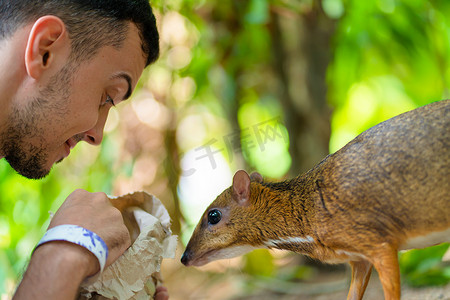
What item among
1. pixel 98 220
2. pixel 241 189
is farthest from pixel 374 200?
pixel 98 220

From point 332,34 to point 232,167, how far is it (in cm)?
140

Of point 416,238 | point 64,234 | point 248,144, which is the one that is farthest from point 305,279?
point 64,234

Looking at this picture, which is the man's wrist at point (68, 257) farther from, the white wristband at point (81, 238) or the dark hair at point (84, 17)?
the dark hair at point (84, 17)

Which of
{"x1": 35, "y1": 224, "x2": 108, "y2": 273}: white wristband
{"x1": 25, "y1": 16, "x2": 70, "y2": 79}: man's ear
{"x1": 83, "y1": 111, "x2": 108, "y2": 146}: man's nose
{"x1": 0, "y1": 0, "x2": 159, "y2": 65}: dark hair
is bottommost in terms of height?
{"x1": 35, "y1": 224, "x2": 108, "y2": 273}: white wristband

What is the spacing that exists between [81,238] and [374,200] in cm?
88

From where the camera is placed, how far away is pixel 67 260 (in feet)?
4.29

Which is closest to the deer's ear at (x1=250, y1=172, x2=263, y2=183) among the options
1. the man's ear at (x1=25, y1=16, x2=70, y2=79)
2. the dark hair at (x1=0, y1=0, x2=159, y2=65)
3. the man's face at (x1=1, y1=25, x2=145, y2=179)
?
the man's face at (x1=1, y1=25, x2=145, y2=179)

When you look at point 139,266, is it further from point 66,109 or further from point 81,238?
point 66,109

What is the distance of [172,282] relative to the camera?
14.7 feet

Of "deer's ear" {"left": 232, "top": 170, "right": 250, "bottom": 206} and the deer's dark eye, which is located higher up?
"deer's ear" {"left": 232, "top": 170, "right": 250, "bottom": 206}

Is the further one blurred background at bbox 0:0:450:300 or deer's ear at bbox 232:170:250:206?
blurred background at bbox 0:0:450:300

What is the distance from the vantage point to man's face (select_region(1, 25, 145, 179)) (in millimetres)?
1670

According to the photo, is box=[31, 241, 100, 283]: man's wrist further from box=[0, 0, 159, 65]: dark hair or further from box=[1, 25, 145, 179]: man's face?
box=[0, 0, 159, 65]: dark hair

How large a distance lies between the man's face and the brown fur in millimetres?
754
